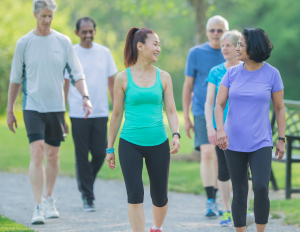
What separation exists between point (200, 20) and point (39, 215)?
835 centimetres

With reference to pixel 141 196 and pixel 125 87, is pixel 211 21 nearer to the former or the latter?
pixel 125 87

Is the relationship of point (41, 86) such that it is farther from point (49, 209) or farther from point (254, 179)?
point (254, 179)

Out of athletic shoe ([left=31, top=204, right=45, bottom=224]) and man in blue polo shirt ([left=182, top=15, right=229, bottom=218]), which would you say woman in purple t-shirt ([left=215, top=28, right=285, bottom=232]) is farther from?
athletic shoe ([left=31, top=204, right=45, bottom=224])

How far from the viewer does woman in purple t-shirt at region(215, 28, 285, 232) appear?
161 inches

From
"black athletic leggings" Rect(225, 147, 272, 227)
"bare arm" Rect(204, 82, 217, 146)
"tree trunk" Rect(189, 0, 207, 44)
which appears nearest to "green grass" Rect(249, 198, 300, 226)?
"bare arm" Rect(204, 82, 217, 146)

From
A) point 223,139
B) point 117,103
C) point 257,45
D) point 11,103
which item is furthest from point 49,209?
point 257,45

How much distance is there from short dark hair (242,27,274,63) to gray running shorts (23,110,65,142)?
2588 millimetres

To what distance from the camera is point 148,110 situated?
4.20 m

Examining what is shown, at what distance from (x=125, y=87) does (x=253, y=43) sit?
1209 millimetres

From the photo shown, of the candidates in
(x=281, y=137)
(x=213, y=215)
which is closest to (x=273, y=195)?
(x=213, y=215)

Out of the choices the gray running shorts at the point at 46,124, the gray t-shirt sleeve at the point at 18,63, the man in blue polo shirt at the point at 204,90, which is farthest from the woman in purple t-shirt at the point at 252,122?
the gray t-shirt sleeve at the point at 18,63

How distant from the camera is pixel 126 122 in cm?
423

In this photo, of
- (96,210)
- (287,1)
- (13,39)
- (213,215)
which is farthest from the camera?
(287,1)

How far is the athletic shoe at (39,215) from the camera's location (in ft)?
17.1
